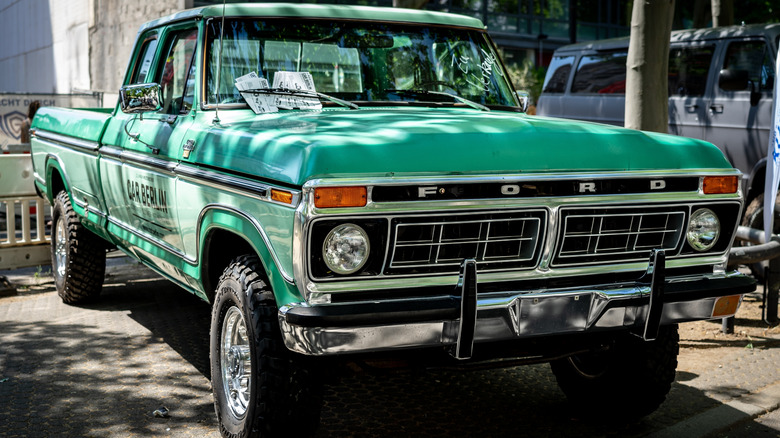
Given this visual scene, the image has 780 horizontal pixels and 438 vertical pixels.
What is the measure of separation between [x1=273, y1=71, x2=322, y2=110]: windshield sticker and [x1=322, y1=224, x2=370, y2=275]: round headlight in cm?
145

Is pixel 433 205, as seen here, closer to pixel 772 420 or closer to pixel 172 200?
pixel 172 200

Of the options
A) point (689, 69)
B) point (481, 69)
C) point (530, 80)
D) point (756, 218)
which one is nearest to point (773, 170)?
point (756, 218)

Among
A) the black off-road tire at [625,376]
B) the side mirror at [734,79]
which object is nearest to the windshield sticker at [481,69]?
the black off-road tire at [625,376]

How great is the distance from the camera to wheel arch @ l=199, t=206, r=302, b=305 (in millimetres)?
3541

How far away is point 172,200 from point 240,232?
102 cm

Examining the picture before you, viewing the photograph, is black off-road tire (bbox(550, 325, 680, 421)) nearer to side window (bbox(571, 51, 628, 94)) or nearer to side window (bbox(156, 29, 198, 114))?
side window (bbox(156, 29, 198, 114))

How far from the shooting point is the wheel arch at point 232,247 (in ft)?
11.6

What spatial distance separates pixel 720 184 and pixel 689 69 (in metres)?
6.08

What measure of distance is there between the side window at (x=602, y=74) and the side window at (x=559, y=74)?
225 millimetres

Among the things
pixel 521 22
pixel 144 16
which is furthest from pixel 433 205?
pixel 521 22

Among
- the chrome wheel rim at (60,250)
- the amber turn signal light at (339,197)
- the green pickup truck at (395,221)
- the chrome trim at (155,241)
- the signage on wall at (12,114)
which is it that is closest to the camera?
the amber turn signal light at (339,197)

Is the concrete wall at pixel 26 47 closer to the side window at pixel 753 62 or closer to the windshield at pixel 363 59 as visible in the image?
the side window at pixel 753 62

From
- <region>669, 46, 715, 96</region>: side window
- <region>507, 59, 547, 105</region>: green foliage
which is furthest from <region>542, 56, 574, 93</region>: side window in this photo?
<region>507, 59, 547, 105</region>: green foliage

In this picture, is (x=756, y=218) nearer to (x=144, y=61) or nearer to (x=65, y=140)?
(x=144, y=61)
